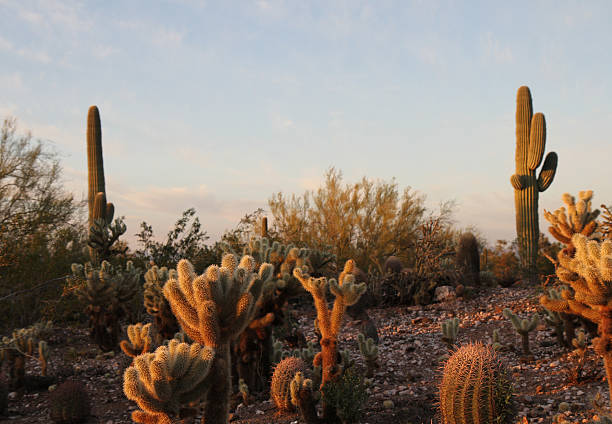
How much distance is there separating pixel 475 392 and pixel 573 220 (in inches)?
172

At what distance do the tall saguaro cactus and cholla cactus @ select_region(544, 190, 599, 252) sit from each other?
296 inches

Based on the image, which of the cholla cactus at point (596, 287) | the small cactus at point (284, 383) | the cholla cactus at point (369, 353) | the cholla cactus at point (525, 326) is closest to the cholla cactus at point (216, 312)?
the small cactus at point (284, 383)

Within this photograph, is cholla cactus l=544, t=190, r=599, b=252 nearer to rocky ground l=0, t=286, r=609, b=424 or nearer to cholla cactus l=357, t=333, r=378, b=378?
rocky ground l=0, t=286, r=609, b=424

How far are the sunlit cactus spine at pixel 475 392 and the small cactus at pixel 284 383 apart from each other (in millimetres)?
1574

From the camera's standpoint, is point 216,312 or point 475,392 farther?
point 475,392

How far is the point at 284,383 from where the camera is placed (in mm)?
5035

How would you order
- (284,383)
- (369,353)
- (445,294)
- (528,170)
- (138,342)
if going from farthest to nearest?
1. (528,170)
2. (445,294)
3. (369,353)
4. (138,342)
5. (284,383)

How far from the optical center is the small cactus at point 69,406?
557 centimetres

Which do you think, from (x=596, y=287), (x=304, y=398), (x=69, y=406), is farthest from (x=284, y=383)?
(x=596, y=287)

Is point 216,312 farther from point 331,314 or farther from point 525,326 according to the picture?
point 525,326

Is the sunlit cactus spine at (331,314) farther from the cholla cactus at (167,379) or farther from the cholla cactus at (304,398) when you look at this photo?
the cholla cactus at (167,379)

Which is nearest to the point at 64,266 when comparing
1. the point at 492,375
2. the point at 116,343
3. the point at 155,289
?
the point at 116,343

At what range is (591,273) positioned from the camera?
425 cm

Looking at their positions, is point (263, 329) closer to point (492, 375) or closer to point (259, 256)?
point (259, 256)
